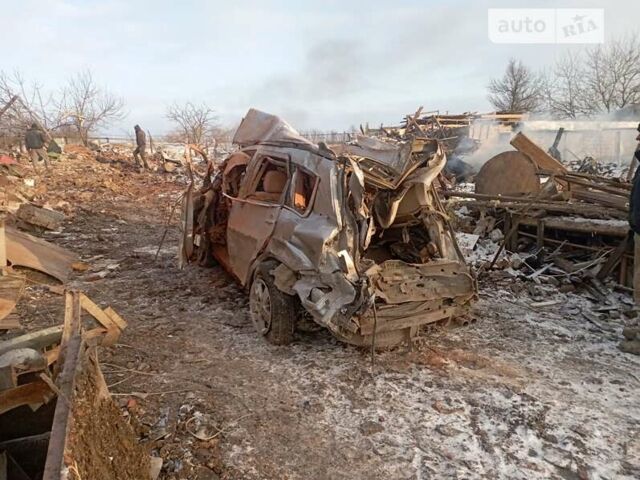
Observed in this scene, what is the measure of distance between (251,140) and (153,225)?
6014 mm

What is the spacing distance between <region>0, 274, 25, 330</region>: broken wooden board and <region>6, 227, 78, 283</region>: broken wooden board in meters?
1.01

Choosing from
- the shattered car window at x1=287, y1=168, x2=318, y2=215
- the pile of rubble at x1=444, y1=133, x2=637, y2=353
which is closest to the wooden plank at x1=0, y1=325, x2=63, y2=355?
the shattered car window at x1=287, y1=168, x2=318, y2=215

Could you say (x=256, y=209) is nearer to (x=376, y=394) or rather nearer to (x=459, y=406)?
(x=376, y=394)

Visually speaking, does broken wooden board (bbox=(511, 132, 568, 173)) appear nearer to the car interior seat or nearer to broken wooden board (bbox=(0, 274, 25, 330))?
the car interior seat

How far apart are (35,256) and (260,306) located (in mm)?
2332

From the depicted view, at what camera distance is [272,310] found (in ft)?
14.8

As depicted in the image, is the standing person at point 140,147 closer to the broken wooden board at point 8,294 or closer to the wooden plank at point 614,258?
the broken wooden board at point 8,294

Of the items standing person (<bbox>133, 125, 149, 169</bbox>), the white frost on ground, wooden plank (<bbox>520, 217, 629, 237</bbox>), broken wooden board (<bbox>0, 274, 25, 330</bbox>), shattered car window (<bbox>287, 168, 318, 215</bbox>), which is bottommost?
the white frost on ground

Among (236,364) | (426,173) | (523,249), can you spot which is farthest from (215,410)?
(523,249)

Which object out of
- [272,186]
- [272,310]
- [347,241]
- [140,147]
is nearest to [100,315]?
[272,310]

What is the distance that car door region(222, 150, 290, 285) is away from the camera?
488 centimetres

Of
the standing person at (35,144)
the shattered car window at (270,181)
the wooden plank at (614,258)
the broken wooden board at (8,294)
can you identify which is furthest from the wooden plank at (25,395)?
the standing person at (35,144)

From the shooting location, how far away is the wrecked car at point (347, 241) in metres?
3.97

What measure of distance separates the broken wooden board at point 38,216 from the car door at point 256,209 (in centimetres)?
613
